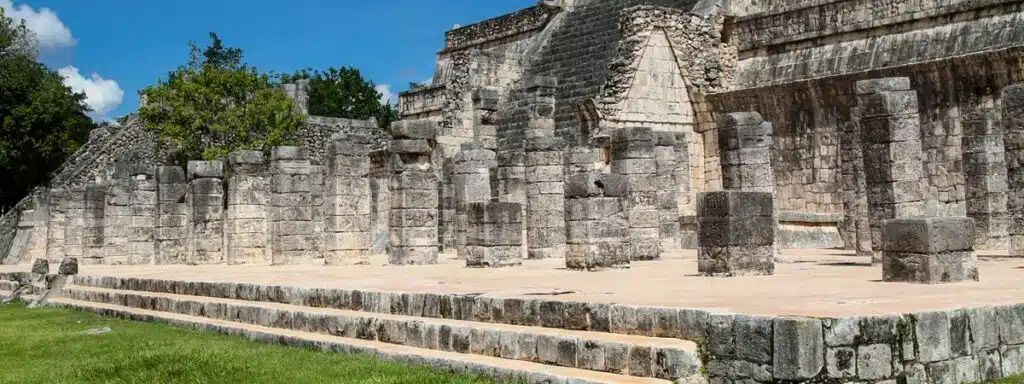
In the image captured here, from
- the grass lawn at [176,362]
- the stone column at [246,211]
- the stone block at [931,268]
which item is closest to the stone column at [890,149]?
the stone block at [931,268]

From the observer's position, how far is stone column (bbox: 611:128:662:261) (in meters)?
16.9

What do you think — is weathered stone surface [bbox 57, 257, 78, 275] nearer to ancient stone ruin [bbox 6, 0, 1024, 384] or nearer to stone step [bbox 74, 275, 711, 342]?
ancient stone ruin [bbox 6, 0, 1024, 384]

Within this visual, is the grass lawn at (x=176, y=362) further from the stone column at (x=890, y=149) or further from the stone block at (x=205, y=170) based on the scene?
the stone block at (x=205, y=170)

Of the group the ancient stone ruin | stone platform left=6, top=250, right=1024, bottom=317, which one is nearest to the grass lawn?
the ancient stone ruin

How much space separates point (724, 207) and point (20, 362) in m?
6.96

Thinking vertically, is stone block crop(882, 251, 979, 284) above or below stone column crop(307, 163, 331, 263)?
below

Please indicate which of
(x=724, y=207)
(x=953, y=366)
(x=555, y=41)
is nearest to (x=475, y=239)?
(x=724, y=207)

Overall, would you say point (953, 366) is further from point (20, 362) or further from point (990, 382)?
point (20, 362)

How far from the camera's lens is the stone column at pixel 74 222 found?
87.0 feet

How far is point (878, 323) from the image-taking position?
6438 mm

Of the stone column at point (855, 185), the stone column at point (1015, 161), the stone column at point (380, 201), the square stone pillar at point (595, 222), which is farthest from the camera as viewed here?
the stone column at point (380, 201)

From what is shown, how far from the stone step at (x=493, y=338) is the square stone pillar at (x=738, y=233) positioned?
3.56 m

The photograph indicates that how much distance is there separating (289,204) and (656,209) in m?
6.32

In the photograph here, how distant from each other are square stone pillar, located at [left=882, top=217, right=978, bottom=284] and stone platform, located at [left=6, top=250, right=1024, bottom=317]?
21 cm
